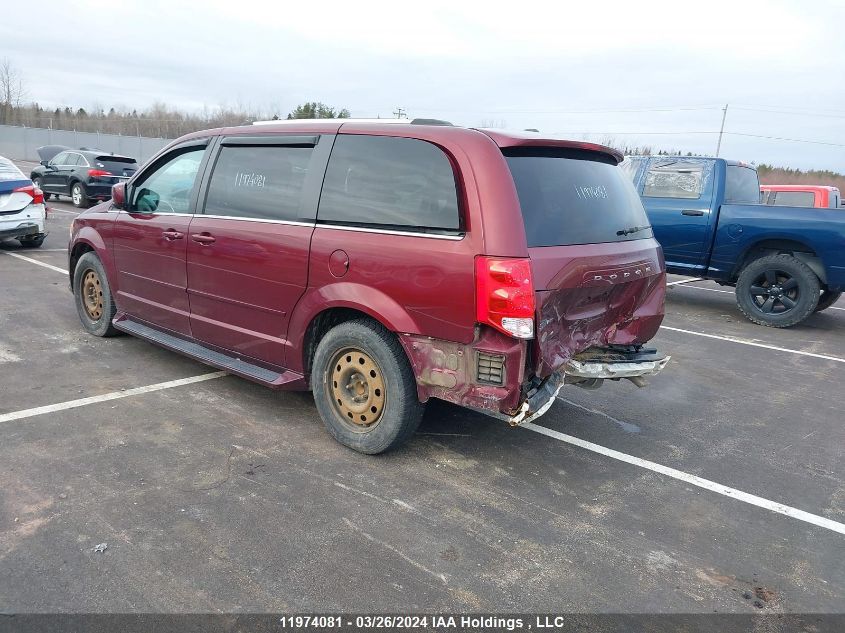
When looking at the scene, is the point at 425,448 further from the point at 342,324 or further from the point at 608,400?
the point at 608,400

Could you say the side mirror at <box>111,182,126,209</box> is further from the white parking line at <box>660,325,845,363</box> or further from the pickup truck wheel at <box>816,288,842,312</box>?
the pickup truck wheel at <box>816,288,842,312</box>

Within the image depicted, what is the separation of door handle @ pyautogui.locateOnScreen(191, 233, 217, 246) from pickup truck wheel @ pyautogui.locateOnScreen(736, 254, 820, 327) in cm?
701

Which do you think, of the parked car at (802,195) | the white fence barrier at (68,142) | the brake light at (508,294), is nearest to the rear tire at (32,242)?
the brake light at (508,294)

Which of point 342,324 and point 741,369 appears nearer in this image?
point 342,324

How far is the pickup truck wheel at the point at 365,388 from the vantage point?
3508mm

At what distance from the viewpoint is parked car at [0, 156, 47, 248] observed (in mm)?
9000

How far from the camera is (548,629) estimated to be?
243 cm

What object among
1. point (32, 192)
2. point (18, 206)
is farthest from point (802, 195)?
point (18, 206)

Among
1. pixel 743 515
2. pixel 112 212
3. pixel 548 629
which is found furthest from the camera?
pixel 112 212

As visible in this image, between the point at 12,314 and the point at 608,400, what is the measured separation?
5.87m

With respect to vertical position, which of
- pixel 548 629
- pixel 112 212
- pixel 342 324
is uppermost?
pixel 112 212

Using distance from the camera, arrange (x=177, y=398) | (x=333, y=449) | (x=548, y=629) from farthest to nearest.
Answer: (x=177, y=398) < (x=333, y=449) < (x=548, y=629)

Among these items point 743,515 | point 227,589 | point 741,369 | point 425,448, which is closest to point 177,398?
point 425,448

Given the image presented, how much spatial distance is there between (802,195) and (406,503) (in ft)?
35.5
